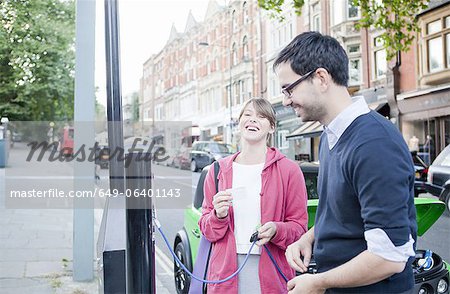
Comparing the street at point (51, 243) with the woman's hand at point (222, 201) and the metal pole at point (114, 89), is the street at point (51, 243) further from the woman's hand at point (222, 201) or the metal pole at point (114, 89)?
the woman's hand at point (222, 201)

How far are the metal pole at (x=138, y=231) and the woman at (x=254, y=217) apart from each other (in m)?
0.67

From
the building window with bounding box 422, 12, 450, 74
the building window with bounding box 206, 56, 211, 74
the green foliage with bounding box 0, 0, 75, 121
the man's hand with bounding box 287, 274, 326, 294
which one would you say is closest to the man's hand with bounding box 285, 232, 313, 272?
the man's hand with bounding box 287, 274, 326, 294

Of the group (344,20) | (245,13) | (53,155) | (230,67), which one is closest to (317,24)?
(344,20)

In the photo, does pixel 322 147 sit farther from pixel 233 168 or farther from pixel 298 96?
pixel 233 168

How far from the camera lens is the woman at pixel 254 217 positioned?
231 cm

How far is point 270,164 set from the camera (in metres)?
2.43

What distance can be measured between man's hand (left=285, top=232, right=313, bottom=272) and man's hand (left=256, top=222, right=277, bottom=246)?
0.35 metres

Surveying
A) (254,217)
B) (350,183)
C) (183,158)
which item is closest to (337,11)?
(183,158)

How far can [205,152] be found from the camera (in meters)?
23.4

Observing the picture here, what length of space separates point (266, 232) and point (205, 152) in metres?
21.2

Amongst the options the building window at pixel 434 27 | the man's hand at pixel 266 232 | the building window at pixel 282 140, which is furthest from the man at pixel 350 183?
the building window at pixel 282 140

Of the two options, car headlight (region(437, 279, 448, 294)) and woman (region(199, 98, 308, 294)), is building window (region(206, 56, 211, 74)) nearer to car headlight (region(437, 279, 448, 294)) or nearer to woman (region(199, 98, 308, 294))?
car headlight (region(437, 279, 448, 294))

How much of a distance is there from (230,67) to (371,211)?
37747 mm

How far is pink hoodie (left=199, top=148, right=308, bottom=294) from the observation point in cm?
231
